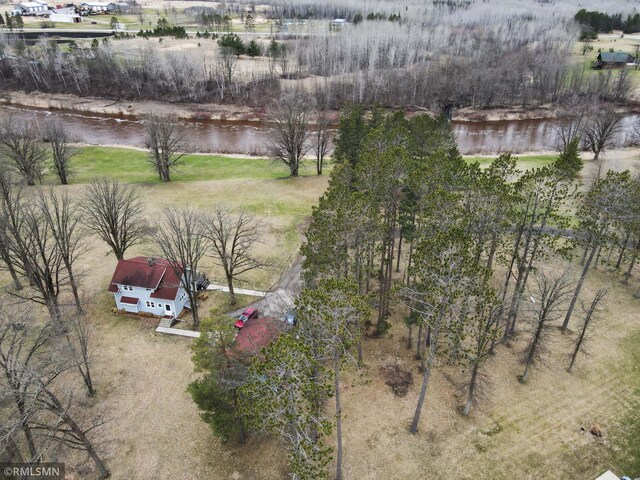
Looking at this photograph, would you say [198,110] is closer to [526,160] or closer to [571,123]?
[526,160]

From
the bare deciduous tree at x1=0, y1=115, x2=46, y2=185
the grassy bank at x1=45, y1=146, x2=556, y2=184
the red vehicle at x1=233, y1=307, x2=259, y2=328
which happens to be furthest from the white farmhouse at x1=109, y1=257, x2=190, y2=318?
the bare deciduous tree at x1=0, y1=115, x2=46, y2=185

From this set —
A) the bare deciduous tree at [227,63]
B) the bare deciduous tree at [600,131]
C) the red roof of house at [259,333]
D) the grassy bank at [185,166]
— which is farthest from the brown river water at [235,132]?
the red roof of house at [259,333]

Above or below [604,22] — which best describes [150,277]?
below

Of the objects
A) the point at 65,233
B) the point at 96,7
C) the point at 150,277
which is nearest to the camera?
the point at 65,233

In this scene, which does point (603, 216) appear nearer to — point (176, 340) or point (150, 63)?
point (176, 340)

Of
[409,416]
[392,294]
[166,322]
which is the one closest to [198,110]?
[166,322]

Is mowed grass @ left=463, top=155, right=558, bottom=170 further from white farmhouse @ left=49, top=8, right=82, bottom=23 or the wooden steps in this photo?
white farmhouse @ left=49, top=8, right=82, bottom=23

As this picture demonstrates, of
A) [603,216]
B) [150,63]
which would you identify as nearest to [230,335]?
[603,216]
